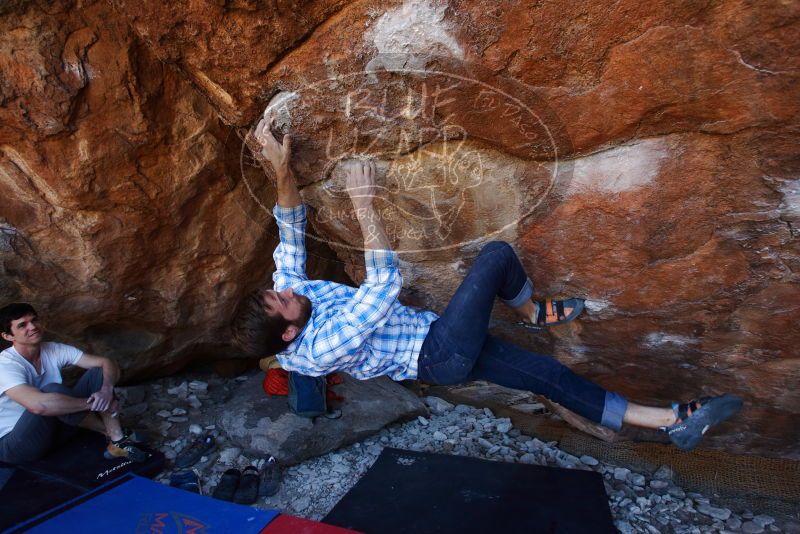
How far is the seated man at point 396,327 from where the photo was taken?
210 cm

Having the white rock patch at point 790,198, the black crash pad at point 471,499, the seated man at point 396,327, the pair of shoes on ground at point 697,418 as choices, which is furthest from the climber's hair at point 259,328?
the white rock patch at point 790,198

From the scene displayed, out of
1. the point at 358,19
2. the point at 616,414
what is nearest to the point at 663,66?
the point at 358,19

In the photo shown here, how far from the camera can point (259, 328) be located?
6.92 ft

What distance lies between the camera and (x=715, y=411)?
2.13 metres

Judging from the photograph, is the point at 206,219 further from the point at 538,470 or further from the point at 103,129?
the point at 538,470

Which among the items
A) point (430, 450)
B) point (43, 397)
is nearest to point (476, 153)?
point (430, 450)

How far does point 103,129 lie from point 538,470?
2563mm

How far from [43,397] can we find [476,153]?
93.6 inches

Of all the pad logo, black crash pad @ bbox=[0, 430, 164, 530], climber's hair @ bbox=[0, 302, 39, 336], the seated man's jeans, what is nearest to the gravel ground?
black crash pad @ bbox=[0, 430, 164, 530]

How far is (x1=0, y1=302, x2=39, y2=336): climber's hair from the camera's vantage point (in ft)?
8.90

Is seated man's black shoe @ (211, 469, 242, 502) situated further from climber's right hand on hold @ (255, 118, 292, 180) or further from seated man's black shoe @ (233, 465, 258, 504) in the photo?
climber's right hand on hold @ (255, 118, 292, 180)

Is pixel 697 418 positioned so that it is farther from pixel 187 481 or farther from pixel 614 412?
pixel 187 481

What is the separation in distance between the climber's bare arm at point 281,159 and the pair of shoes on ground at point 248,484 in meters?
1.43

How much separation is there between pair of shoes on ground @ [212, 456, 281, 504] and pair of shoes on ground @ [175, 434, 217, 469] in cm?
27
